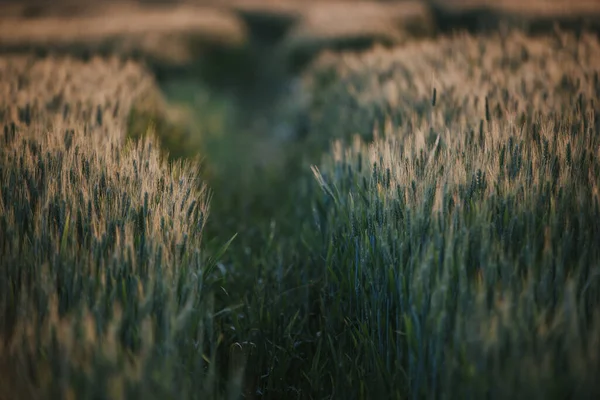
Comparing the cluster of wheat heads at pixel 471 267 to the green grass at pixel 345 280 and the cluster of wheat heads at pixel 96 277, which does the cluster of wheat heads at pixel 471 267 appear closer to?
the green grass at pixel 345 280

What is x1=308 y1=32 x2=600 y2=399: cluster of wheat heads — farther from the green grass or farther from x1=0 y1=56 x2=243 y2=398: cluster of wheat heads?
x1=0 y1=56 x2=243 y2=398: cluster of wheat heads

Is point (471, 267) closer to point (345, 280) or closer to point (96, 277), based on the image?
point (345, 280)

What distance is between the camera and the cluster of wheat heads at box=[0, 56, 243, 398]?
1.32 meters

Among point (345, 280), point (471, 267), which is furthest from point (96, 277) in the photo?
point (471, 267)

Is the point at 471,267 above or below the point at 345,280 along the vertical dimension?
above

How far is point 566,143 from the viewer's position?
6.96ft

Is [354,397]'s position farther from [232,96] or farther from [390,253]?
[232,96]

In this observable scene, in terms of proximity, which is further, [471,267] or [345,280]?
[345,280]

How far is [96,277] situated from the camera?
171 cm

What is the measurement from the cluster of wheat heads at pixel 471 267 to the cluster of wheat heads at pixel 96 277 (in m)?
0.65

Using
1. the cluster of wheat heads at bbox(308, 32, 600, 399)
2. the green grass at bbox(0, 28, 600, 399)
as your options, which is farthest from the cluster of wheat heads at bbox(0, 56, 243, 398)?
the cluster of wheat heads at bbox(308, 32, 600, 399)

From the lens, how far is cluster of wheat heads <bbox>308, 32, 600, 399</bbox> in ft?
4.53

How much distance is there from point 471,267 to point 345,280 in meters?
0.63

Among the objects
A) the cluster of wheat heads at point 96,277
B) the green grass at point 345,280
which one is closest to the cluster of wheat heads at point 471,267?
the green grass at point 345,280
